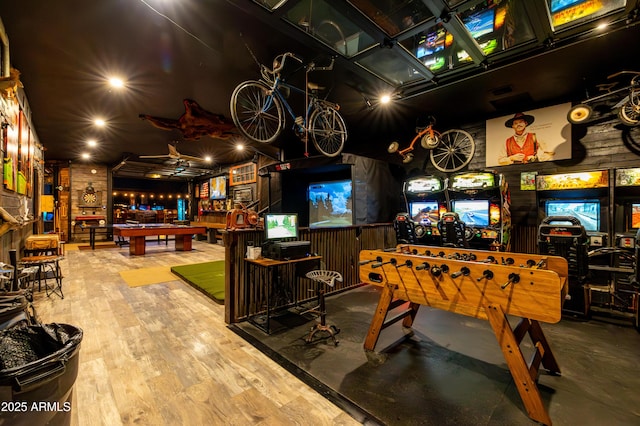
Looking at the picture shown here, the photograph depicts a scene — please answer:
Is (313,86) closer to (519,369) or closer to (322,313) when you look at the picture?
(322,313)

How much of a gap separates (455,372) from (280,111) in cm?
367

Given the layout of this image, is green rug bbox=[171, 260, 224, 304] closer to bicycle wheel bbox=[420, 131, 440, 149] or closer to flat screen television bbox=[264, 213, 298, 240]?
flat screen television bbox=[264, 213, 298, 240]

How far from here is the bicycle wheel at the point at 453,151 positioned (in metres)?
5.47

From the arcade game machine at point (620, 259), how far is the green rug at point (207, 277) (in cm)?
525

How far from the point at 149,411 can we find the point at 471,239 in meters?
4.65

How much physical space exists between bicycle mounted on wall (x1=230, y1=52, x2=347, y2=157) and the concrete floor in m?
2.71

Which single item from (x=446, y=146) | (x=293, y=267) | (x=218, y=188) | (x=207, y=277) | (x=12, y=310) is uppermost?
(x=446, y=146)

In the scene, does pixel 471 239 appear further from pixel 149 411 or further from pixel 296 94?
pixel 149 411

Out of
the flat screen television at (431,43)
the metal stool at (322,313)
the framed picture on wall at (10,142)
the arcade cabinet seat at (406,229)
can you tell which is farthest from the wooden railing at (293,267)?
the flat screen television at (431,43)

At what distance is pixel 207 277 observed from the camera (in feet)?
16.9

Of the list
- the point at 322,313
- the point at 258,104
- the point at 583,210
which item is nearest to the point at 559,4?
the point at 583,210

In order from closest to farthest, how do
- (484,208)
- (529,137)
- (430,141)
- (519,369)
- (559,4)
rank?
(519,369)
(559,4)
(484,208)
(529,137)
(430,141)

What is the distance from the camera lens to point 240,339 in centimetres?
285

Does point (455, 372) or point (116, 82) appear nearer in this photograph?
point (455, 372)
